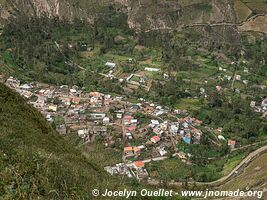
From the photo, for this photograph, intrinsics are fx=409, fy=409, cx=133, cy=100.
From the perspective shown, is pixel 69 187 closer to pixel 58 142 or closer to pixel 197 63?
pixel 58 142

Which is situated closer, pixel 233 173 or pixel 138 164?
pixel 138 164

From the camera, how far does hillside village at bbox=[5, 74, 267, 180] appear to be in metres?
24.7

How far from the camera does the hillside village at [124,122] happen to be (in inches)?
971

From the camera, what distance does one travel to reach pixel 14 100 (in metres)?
11.6

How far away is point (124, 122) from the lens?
28.2 m

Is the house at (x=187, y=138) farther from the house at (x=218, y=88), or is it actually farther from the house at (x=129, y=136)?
the house at (x=218, y=88)

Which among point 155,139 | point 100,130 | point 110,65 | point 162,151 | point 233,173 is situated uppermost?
point 110,65

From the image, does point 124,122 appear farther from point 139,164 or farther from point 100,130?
point 139,164

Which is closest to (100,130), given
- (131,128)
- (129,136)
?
(129,136)

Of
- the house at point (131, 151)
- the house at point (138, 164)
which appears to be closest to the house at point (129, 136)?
the house at point (131, 151)

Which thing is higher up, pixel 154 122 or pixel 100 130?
pixel 154 122

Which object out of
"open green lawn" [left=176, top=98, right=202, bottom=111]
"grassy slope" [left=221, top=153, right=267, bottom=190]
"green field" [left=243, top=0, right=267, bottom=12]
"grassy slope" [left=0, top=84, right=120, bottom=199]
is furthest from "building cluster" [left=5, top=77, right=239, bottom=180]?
"green field" [left=243, top=0, right=267, bottom=12]

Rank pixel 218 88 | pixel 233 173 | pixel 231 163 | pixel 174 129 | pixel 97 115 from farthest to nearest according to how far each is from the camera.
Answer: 1. pixel 218 88
2. pixel 97 115
3. pixel 174 129
4. pixel 231 163
5. pixel 233 173

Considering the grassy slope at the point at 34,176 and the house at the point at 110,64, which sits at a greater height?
the grassy slope at the point at 34,176
